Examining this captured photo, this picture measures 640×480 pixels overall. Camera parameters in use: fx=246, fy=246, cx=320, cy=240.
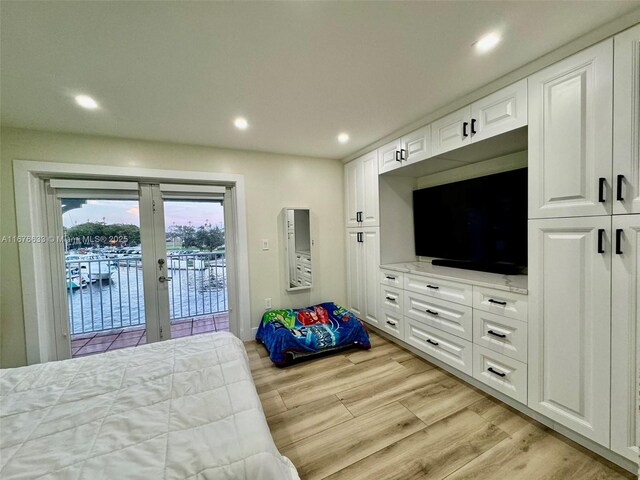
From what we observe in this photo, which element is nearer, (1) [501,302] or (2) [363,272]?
(1) [501,302]

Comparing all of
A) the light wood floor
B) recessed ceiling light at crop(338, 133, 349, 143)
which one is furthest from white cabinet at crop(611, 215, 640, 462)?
recessed ceiling light at crop(338, 133, 349, 143)

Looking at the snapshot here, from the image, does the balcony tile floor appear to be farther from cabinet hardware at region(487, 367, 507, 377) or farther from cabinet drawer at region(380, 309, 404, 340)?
cabinet hardware at region(487, 367, 507, 377)

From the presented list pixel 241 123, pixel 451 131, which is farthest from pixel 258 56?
pixel 451 131

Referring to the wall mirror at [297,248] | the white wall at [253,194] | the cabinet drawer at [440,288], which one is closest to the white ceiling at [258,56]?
the white wall at [253,194]

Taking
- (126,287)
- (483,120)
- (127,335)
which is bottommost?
(127,335)

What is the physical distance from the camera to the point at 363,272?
3281 millimetres

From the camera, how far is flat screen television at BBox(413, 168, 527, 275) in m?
2.00

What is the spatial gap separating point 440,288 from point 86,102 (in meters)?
3.29

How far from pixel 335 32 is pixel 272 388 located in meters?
2.57

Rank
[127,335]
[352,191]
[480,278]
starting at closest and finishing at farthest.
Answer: [480,278]
[127,335]
[352,191]

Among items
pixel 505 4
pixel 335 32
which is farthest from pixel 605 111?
pixel 335 32

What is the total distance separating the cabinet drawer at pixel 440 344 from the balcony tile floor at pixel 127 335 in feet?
7.66

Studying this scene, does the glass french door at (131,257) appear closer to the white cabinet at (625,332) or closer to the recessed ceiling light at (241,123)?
the recessed ceiling light at (241,123)

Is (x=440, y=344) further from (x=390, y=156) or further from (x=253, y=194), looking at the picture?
(x=253, y=194)
